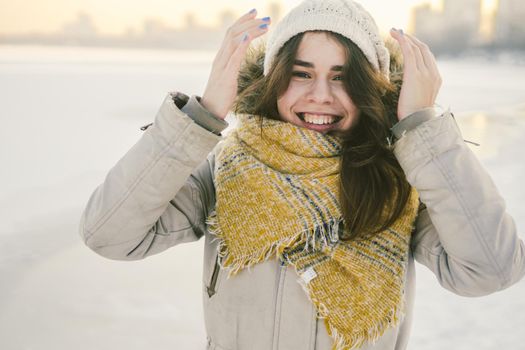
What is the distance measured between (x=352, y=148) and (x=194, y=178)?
1.36 ft

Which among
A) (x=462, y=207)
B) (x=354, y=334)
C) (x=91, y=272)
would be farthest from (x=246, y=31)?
(x=91, y=272)

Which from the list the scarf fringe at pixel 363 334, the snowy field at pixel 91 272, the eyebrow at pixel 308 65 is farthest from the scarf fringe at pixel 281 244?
the snowy field at pixel 91 272

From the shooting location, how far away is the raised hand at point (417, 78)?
3.57 ft

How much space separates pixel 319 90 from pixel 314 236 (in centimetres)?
37

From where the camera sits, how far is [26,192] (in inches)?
137

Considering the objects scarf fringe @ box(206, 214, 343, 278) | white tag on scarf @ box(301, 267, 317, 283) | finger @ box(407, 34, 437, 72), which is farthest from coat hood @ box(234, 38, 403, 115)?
white tag on scarf @ box(301, 267, 317, 283)

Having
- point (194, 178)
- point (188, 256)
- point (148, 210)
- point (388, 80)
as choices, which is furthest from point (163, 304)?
point (388, 80)

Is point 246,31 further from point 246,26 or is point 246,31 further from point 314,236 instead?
point 314,236

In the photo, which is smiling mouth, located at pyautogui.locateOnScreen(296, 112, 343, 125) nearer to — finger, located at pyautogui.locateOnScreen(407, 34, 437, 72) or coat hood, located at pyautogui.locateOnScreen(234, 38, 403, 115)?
coat hood, located at pyautogui.locateOnScreen(234, 38, 403, 115)

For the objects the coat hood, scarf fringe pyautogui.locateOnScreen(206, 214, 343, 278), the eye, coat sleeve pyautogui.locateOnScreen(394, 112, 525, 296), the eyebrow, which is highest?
the eyebrow

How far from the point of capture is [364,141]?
1268 millimetres

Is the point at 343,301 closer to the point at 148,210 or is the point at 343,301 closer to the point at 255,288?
the point at 255,288

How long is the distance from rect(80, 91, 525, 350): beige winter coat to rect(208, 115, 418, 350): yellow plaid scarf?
0.05m

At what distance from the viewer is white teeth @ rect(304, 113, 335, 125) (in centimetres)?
130
